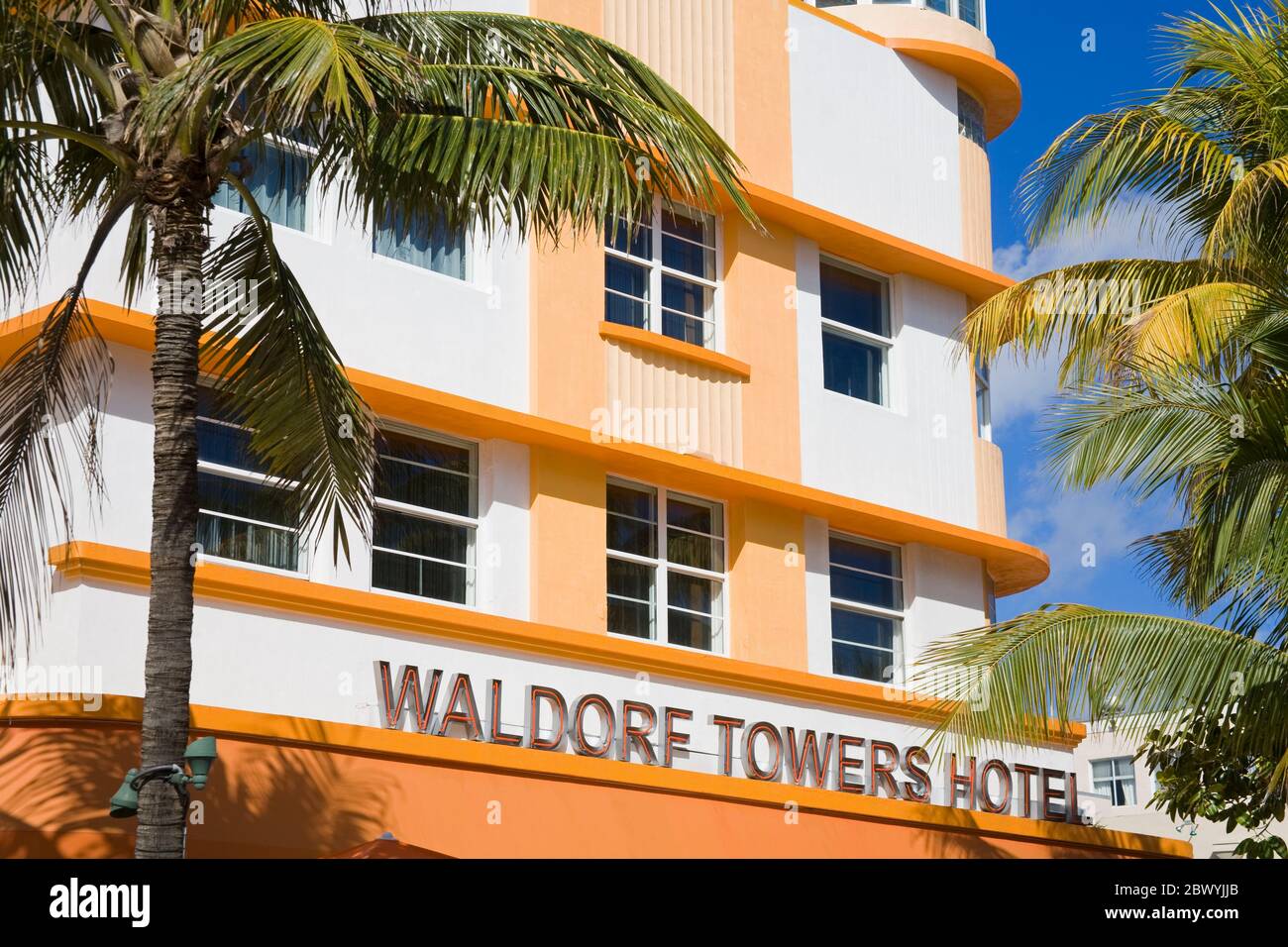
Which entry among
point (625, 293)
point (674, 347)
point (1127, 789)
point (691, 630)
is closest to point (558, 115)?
point (674, 347)

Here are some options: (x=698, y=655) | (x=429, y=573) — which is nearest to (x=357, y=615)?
(x=429, y=573)

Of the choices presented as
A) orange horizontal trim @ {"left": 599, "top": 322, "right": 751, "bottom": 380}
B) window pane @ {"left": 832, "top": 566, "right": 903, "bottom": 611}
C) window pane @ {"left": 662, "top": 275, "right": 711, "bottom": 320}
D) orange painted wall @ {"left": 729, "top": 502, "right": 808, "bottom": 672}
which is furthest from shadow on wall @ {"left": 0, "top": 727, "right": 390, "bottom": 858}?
window pane @ {"left": 832, "top": 566, "right": 903, "bottom": 611}

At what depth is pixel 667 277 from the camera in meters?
17.9

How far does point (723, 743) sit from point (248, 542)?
4668 mm

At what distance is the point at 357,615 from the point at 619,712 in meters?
2.58

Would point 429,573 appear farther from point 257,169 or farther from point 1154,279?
point 1154,279

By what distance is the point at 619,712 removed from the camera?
15289mm

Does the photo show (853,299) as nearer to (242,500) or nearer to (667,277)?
(667,277)

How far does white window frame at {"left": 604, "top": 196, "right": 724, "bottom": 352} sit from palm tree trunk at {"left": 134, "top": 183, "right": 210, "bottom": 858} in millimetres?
7419

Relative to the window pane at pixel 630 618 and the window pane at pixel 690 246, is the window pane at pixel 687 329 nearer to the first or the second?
the window pane at pixel 690 246

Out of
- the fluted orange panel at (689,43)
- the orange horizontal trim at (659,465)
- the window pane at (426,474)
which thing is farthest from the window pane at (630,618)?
the fluted orange panel at (689,43)

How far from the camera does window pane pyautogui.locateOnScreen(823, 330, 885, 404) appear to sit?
19.3 m

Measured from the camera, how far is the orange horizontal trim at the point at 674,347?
1684cm
